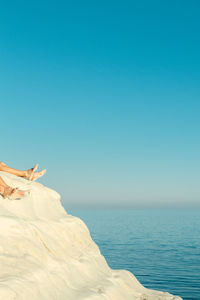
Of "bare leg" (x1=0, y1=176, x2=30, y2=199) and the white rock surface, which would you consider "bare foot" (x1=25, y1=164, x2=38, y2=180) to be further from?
"bare leg" (x1=0, y1=176, x2=30, y2=199)

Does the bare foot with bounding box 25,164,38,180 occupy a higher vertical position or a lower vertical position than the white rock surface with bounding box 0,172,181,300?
higher

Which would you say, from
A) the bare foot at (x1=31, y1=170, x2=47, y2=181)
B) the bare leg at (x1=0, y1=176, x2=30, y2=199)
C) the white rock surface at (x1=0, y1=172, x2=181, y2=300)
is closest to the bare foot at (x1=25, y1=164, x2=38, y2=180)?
the bare foot at (x1=31, y1=170, x2=47, y2=181)

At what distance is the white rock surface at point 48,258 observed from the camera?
23.2 ft

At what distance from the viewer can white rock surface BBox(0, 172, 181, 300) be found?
706 centimetres

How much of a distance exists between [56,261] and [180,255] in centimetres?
3394

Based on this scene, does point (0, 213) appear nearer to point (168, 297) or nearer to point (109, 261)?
point (168, 297)

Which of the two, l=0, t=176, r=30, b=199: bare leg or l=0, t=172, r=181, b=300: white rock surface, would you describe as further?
l=0, t=176, r=30, b=199: bare leg

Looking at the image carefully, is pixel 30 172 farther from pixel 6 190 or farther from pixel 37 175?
pixel 6 190

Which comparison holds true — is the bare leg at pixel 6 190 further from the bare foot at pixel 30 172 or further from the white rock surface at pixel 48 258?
the bare foot at pixel 30 172

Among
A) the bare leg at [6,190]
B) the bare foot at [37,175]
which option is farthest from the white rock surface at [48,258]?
the bare foot at [37,175]

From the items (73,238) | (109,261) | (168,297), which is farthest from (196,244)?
(73,238)

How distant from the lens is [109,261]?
117ft

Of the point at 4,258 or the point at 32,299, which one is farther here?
the point at 4,258

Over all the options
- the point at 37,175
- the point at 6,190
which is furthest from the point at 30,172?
the point at 6,190
